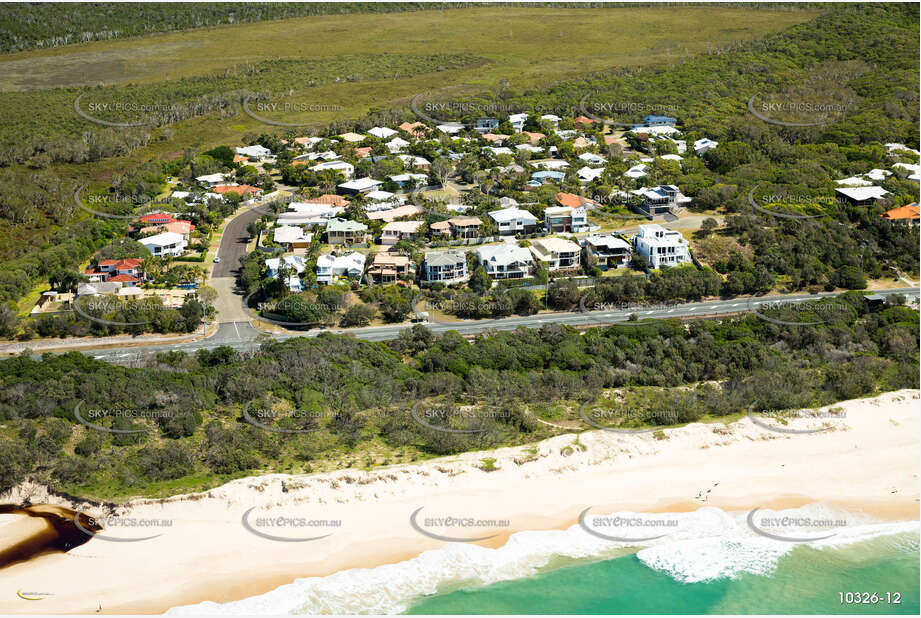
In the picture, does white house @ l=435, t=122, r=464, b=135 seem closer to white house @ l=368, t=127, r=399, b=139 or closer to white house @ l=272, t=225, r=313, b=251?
white house @ l=368, t=127, r=399, b=139

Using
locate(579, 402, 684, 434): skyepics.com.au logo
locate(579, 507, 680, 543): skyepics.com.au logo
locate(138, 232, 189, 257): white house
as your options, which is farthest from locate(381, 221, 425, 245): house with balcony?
locate(579, 507, 680, 543): skyepics.com.au logo

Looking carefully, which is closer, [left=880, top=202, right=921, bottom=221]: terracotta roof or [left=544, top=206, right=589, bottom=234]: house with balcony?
[left=880, top=202, right=921, bottom=221]: terracotta roof

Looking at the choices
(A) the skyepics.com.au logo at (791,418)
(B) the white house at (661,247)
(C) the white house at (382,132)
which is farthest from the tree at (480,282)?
(C) the white house at (382,132)

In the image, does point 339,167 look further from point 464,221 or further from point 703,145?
point 703,145

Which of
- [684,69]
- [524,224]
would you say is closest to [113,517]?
[524,224]

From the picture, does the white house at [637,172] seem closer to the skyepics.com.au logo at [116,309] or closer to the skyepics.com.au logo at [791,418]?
the skyepics.com.au logo at [791,418]

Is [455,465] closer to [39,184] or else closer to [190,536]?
[190,536]
